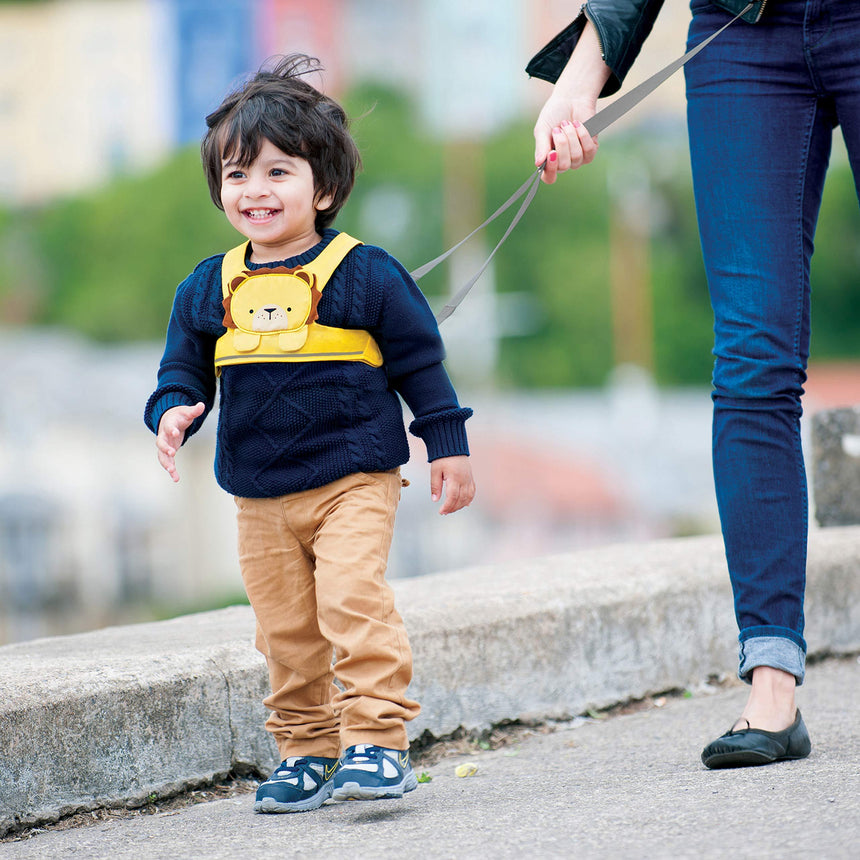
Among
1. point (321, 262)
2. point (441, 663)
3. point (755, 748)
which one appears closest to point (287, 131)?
point (321, 262)

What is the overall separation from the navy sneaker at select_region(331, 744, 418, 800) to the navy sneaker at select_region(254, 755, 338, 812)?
16 cm

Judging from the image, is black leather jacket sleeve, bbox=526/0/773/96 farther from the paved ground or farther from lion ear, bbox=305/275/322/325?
the paved ground

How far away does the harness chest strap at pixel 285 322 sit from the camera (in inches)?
81.9

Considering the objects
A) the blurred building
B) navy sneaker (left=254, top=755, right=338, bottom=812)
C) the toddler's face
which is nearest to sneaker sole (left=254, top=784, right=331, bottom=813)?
navy sneaker (left=254, top=755, right=338, bottom=812)

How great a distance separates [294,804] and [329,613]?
1.03ft

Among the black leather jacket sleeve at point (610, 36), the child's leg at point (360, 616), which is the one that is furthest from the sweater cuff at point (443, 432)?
the black leather jacket sleeve at point (610, 36)

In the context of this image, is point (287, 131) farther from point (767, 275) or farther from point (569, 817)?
point (569, 817)

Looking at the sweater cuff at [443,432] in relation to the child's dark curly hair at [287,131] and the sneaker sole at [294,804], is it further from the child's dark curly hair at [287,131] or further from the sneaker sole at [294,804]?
the sneaker sole at [294,804]

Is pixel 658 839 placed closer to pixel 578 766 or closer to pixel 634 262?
pixel 578 766

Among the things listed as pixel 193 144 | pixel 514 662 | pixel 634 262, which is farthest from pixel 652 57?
pixel 514 662

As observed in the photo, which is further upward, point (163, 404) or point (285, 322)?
point (285, 322)

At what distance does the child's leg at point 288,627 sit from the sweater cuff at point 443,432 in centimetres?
23

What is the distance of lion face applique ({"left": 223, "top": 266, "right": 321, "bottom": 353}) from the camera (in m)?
2.08

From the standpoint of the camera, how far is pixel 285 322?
2082 mm
